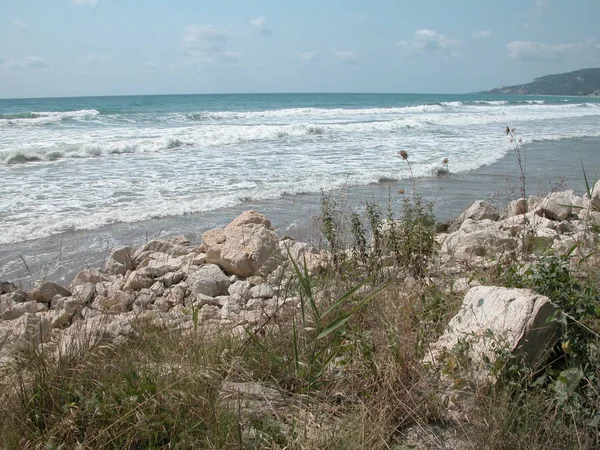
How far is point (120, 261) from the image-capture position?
6.96 m

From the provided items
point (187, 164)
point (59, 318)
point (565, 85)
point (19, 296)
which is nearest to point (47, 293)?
point (19, 296)

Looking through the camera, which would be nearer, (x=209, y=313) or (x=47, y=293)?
(x=209, y=313)

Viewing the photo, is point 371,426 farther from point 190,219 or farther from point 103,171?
point 103,171

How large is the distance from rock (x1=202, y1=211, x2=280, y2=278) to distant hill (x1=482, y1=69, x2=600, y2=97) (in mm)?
126950

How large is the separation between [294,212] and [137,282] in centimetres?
424

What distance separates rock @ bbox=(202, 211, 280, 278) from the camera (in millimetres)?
6227

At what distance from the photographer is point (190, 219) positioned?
9.45 metres

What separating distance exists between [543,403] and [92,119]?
35.1m

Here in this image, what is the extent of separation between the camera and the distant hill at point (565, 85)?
121 metres

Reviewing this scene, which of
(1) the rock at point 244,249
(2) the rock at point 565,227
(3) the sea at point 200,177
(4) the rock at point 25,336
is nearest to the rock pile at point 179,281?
(1) the rock at point 244,249

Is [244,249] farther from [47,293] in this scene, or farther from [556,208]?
[556,208]

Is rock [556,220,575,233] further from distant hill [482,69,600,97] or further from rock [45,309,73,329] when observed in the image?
distant hill [482,69,600,97]

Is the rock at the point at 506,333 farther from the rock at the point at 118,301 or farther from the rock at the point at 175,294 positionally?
the rock at the point at 118,301

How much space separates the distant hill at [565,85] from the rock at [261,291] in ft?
420
